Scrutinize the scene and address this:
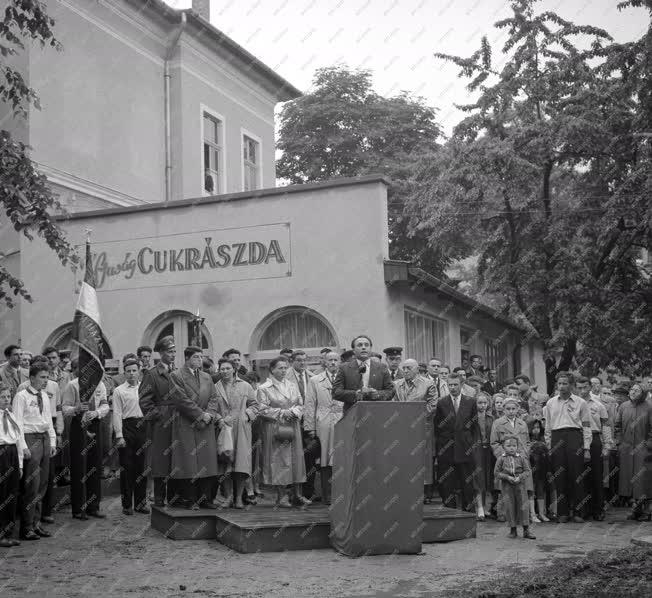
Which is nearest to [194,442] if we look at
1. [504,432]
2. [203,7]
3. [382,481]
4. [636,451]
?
[382,481]

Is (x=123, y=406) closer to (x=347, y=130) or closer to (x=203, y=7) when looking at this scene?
(x=203, y=7)

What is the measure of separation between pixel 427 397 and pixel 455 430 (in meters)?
0.58

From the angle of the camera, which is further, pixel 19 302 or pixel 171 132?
pixel 171 132

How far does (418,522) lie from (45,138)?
1432cm

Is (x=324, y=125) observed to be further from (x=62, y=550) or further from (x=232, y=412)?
(x=62, y=550)

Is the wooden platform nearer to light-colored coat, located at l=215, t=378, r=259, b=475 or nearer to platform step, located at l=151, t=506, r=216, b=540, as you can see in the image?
platform step, located at l=151, t=506, r=216, b=540

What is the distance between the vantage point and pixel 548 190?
2434 centimetres

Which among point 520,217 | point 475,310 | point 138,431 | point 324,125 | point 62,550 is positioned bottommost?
point 62,550

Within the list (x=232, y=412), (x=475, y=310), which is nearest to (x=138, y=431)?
(x=232, y=412)

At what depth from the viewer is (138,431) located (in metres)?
12.7

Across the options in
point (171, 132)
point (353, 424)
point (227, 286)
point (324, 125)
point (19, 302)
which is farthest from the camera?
point (324, 125)

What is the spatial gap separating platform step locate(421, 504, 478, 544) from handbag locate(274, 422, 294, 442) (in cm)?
195

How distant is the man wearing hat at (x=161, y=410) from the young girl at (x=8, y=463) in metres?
1.77

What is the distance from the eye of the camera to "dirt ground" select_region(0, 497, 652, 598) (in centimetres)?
842
